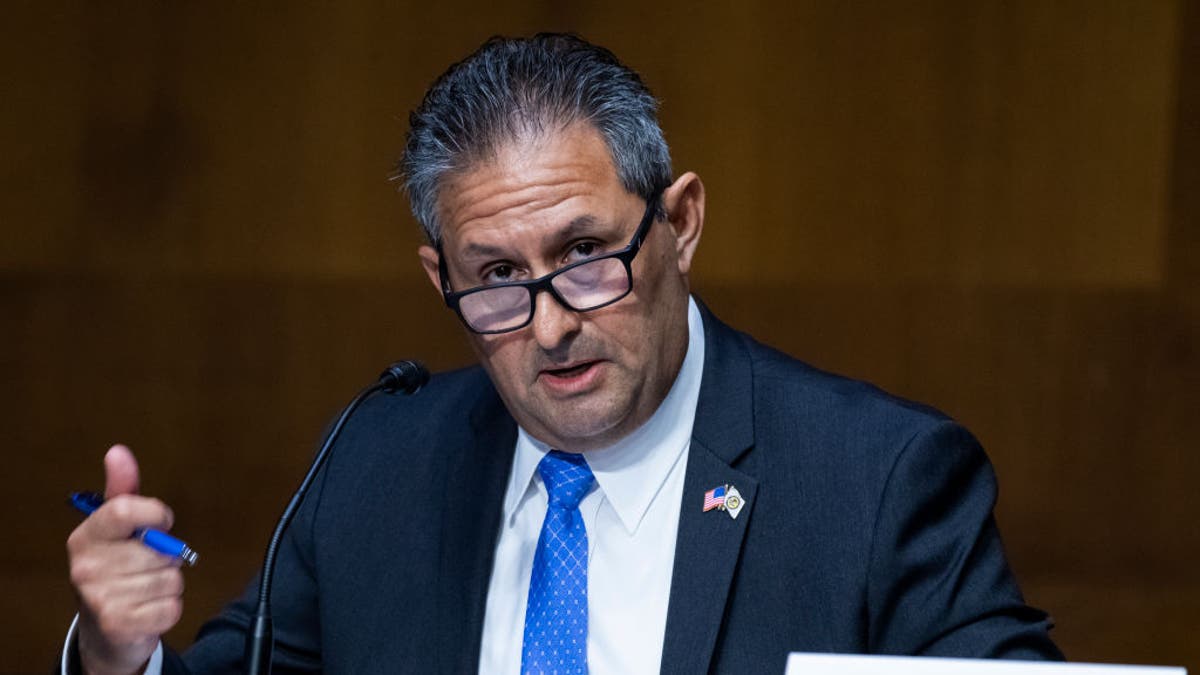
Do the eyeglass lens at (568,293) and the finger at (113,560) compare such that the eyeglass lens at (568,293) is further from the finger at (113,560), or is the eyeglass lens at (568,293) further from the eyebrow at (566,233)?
the finger at (113,560)

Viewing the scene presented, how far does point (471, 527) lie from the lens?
2160mm

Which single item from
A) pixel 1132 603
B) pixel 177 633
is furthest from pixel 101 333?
pixel 1132 603

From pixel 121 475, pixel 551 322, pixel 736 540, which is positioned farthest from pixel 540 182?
pixel 121 475

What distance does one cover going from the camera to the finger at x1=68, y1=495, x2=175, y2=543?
5.44 feet

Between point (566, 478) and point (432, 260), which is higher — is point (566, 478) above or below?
below

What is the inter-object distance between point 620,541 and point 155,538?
0.64 m

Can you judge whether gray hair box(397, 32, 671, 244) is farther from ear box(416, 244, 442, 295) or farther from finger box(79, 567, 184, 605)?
finger box(79, 567, 184, 605)

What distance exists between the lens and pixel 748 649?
6.39 feet

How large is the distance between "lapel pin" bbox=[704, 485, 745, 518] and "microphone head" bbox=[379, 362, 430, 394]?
418 millimetres

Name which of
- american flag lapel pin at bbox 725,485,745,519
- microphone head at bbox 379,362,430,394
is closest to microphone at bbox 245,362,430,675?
microphone head at bbox 379,362,430,394

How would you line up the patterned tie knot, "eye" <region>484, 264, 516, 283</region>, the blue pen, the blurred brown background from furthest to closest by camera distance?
the blurred brown background
the patterned tie knot
"eye" <region>484, 264, 516, 283</region>
the blue pen

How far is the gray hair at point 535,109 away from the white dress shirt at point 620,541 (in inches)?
12.0

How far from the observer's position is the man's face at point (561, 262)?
195 centimetres

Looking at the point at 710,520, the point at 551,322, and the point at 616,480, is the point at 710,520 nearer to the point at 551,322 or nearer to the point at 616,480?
the point at 616,480
